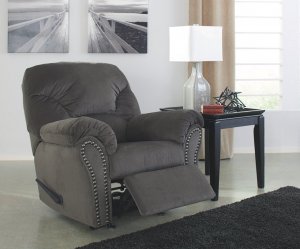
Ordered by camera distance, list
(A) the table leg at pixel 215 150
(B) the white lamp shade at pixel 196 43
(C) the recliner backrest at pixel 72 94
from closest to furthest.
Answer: (C) the recliner backrest at pixel 72 94, (A) the table leg at pixel 215 150, (B) the white lamp shade at pixel 196 43

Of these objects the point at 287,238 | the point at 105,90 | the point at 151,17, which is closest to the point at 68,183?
the point at 105,90

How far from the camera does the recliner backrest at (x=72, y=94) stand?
3049 mm

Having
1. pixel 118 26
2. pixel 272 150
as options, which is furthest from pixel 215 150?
pixel 272 150

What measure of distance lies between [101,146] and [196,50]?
1268mm

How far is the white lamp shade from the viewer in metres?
3.43

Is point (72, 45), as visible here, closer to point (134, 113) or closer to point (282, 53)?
point (134, 113)

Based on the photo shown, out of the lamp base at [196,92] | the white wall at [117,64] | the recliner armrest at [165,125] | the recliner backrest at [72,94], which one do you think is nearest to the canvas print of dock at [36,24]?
the white wall at [117,64]

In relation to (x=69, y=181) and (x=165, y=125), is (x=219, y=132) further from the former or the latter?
(x=69, y=181)

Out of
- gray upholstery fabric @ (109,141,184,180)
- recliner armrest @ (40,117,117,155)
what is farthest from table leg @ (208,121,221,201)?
recliner armrest @ (40,117,117,155)

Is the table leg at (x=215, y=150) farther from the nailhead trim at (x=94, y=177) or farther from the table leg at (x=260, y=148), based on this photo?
the nailhead trim at (x=94, y=177)

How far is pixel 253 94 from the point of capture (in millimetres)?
4918

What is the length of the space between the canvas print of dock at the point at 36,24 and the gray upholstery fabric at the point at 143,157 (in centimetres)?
216

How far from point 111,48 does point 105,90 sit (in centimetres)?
138

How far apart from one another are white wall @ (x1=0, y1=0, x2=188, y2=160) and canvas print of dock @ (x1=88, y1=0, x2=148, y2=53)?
76mm
